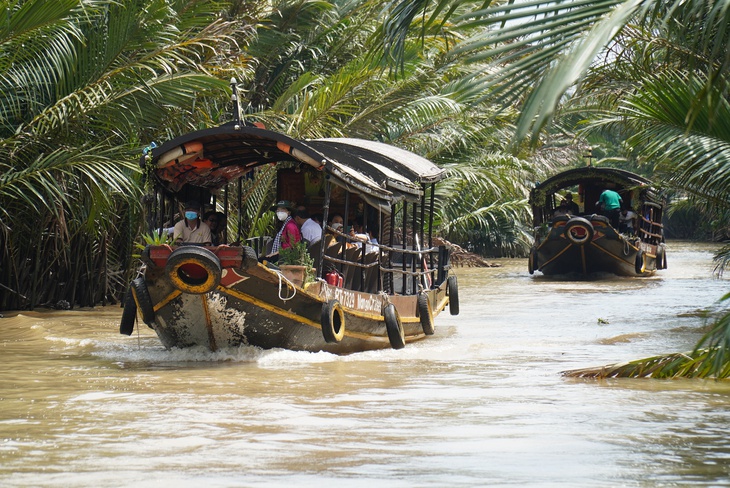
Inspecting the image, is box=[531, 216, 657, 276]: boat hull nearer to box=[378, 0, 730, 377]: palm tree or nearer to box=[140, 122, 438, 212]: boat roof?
box=[140, 122, 438, 212]: boat roof

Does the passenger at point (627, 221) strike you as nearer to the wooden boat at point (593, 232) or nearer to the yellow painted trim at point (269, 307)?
the wooden boat at point (593, 232)

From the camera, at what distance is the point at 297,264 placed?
1024cm

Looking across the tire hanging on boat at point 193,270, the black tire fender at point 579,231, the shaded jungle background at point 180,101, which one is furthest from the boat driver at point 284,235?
the black tire fender at point 579,231

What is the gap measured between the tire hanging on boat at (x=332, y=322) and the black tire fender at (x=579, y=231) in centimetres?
1236

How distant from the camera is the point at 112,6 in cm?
1368

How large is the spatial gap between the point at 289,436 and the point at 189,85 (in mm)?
7297

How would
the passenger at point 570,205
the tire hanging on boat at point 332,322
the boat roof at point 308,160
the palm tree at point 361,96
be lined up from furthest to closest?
the passenger at point 570,205, the palm tree at point 361,96, the boat roof at point 308,160, the tire hanging on boat at point 332,322

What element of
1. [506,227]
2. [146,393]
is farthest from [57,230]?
[506,227]

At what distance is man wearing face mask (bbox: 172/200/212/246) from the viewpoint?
10812 millimetres

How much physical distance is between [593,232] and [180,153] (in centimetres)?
1309

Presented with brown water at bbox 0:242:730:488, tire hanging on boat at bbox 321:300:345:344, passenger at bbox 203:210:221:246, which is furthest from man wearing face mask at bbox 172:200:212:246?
tire hanging on boat at bbox 321:300:345:344

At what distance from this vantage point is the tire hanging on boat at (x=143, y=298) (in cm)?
1001

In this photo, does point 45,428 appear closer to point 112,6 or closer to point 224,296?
point 224,296

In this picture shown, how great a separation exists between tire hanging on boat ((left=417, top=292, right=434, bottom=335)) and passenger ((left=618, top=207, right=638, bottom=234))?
1168 cm
